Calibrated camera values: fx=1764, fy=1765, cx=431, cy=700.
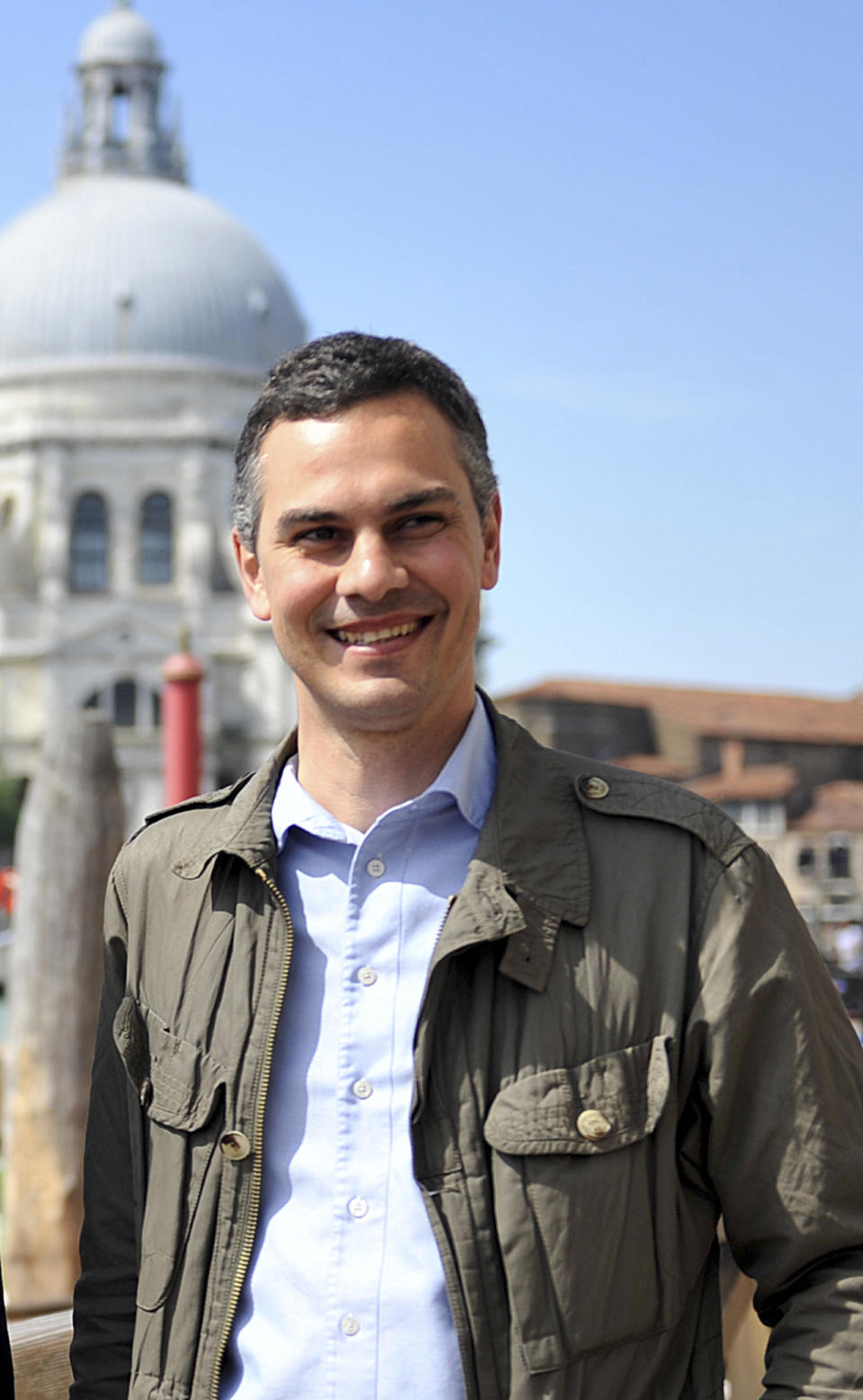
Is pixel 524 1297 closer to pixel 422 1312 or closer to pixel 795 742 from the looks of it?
pixel 422 1312

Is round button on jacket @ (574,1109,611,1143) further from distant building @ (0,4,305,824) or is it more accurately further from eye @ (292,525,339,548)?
distant building @ (0,4,305,824)

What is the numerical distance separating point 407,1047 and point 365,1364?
312mm

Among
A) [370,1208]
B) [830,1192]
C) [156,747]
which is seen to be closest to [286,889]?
[370,1208]

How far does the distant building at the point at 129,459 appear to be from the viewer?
44875mm

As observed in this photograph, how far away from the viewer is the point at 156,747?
4375 cm

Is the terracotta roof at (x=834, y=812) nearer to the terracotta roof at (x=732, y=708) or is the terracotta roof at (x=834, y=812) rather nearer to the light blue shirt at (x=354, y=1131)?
the terracotta roof at (x=732, y=708)

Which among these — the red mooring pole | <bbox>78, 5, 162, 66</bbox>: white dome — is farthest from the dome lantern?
the red mooring pole

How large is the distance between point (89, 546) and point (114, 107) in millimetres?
18325

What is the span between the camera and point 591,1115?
1738mm

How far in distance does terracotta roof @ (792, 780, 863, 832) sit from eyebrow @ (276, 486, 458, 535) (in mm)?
35561

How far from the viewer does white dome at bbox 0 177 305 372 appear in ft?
163

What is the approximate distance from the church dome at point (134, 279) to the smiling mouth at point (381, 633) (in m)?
47.3

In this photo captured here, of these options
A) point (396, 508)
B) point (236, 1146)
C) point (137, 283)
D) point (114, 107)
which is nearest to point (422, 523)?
point (396, 508)

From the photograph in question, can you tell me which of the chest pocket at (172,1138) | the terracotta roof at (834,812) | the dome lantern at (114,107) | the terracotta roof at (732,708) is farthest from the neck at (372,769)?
the dome lantern at (114,107)
